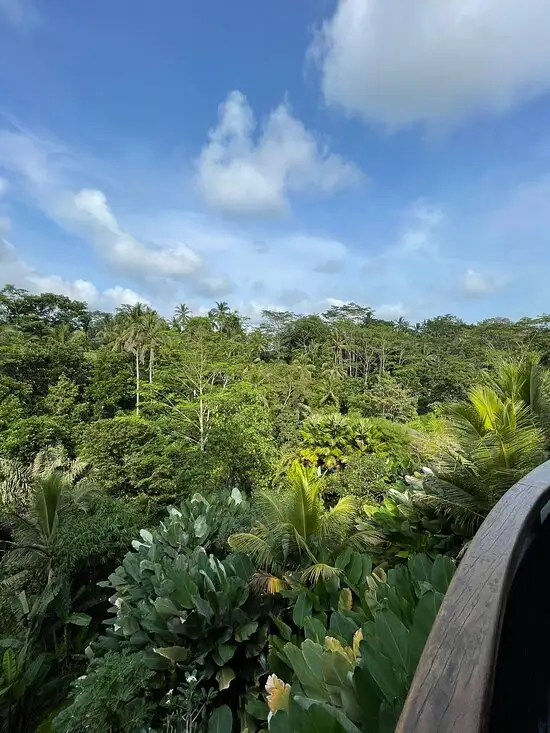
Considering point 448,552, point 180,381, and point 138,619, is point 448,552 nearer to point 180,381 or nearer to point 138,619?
point 138,619

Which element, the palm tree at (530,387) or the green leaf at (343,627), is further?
the palm tree at (530,387)

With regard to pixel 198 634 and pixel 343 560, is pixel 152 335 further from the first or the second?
pixel 343 560

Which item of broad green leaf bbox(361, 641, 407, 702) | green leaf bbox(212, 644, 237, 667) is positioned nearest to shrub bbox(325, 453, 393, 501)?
green leaf bbox(212, 644, 237, 667)

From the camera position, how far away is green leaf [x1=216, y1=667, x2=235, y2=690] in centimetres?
234

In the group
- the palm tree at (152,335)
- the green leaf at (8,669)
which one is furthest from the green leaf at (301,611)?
the palm tree at (152,335)

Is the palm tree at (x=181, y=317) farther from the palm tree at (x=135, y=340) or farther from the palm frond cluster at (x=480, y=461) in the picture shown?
the palm frond cluster at (x=480, y=461)

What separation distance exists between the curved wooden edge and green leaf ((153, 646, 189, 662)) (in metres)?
2.24

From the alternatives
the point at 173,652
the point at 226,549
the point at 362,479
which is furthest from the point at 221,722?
the point at 362,479

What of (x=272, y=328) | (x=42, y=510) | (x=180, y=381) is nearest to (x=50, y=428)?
(x=180, y=381)

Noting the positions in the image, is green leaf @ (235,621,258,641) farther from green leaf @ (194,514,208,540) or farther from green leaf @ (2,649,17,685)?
green leaf @ (2,649,17,685)

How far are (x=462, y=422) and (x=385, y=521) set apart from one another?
48.3 inches

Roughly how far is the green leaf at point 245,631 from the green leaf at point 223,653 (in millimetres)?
62

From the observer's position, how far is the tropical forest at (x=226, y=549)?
1.53 meters

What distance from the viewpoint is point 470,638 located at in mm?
548
